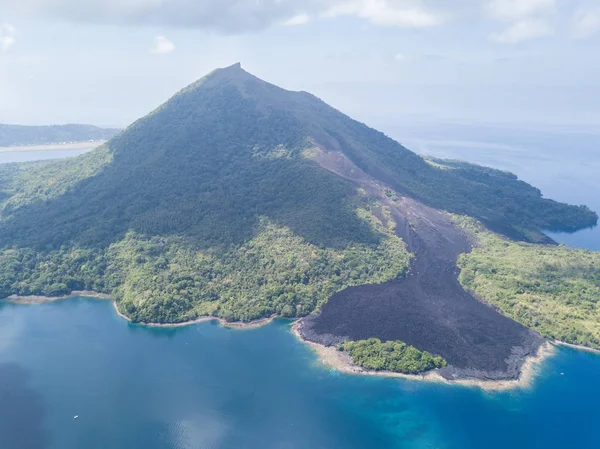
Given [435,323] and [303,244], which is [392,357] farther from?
[303,244]

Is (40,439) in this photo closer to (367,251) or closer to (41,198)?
(367,251)

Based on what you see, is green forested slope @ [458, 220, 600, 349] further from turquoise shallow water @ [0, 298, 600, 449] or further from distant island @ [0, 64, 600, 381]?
turquoise shallow water @ [0, 298, 600, 449]

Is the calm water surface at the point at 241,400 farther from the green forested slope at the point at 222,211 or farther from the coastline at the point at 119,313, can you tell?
the green forested slope at the point at 222,211

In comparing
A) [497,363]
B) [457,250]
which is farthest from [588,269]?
[497,363]

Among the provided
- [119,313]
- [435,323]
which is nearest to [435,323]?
[435,323]

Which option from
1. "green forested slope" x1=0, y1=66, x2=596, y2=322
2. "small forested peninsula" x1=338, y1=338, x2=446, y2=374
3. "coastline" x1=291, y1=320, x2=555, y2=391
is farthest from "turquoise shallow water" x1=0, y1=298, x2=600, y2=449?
"green forested slope" x1=0, y1=66, x2=596, y2=322

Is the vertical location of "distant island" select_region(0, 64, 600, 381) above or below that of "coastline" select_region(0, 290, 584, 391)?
above
